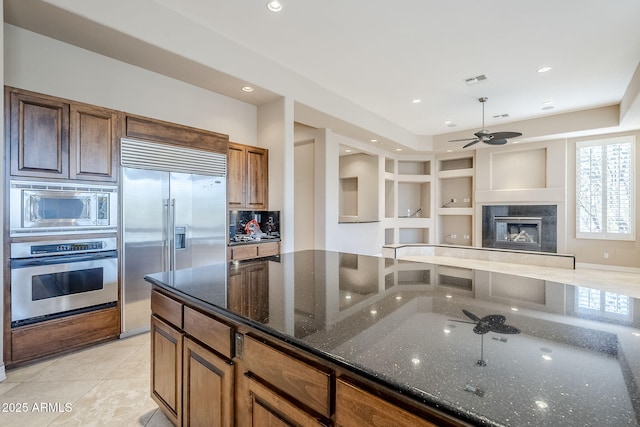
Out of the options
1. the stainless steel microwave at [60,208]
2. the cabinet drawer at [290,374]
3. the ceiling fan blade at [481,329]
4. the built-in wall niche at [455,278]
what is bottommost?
the cabinet drawer at [290,374]

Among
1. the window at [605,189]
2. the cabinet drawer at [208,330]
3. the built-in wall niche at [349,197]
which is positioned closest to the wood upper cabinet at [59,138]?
the cabinet drawer at [208,330]

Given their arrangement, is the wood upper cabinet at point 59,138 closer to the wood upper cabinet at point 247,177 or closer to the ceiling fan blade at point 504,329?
the wood upper cabinet at point 247,177

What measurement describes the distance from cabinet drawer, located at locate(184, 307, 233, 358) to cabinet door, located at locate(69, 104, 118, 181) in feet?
6.93

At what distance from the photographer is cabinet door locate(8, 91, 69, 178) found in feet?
7.85

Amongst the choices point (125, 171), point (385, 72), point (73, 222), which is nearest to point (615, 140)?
point (385, 72)

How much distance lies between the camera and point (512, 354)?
Result: 31.7 inches

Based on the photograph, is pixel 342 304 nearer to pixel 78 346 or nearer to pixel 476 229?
pixel 78 346

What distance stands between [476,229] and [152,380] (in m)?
7.80

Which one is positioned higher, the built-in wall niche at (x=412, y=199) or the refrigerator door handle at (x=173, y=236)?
the built-in wall niche at (x=412, y=199)

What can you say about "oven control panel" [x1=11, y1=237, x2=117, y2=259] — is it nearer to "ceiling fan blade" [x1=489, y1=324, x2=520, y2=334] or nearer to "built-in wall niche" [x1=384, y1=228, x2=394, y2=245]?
"ceiling fan blade" [x1=489, y1=324, x2=520, y2=334]

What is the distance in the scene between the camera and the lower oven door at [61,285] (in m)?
2.40

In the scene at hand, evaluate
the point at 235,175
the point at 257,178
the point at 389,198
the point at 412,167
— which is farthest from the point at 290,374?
the point at 412,167

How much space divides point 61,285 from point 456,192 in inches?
335

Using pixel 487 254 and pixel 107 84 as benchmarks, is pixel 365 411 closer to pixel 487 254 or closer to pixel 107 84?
pixel 107 84
